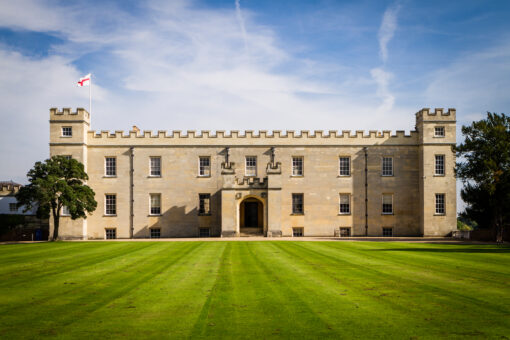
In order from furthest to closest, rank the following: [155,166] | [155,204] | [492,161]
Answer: [155,166] → [155,204] → [492,161]

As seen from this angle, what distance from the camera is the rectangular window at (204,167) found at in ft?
122

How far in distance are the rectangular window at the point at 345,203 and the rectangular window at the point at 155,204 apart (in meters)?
16.4

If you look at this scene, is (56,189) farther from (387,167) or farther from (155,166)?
(387,167)

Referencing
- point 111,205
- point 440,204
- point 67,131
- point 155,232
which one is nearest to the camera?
point 440,204

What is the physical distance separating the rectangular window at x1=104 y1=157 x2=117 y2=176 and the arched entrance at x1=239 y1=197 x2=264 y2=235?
11.9 m

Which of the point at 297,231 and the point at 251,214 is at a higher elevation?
the point at 251,214

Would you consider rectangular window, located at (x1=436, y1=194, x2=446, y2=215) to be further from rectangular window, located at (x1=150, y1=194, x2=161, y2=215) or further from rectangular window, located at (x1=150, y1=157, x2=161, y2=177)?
rectangular window, located at (x1=150, y1=157, x2=161, y2=177)

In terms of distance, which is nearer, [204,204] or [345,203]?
[204,204]

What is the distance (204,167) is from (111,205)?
8.98m

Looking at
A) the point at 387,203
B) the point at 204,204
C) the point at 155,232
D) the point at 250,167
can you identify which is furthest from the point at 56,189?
the point at 387,203

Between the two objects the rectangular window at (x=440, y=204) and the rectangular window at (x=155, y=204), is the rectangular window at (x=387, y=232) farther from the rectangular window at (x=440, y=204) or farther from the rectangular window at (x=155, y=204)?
the rectangular window at (x=155, y=204)

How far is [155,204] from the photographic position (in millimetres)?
37094

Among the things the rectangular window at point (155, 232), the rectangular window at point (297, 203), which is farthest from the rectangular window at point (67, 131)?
the rectangular window at point (297, 203)

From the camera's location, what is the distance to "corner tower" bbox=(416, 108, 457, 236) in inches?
1401
